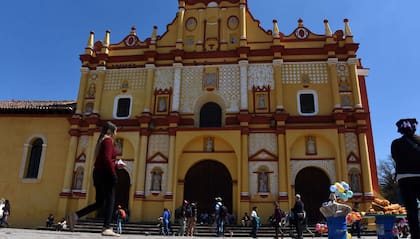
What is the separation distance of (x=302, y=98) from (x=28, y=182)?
17.6 metres

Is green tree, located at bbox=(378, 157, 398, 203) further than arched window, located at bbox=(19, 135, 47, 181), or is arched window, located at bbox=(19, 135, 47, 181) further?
green tree, located at bbox=(378, 157, 398, 203)

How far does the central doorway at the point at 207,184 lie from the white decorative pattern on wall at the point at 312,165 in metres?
3.59

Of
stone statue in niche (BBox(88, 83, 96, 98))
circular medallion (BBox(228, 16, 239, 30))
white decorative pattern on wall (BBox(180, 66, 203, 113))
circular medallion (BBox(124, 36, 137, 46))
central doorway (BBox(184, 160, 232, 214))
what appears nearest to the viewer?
central doorway (BBox(184, 160, 232, 214))

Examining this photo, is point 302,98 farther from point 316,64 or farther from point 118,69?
point 118,69

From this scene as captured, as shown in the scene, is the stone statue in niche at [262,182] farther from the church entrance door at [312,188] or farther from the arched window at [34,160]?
the arched window at [34,160]

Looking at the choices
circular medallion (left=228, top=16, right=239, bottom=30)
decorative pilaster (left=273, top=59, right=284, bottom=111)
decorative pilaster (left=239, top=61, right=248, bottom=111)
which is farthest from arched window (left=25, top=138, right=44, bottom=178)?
decorative pilaster (left=273, top=59, right=284, bottom=111)

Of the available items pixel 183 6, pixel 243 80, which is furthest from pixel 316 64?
pixel 183 6

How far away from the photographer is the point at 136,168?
65.2 feet

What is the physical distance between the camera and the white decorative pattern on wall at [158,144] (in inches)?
795

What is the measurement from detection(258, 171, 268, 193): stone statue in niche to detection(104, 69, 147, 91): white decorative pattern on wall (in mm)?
9554

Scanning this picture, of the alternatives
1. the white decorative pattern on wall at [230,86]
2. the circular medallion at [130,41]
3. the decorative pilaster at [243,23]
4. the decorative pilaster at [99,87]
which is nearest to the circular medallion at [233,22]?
the decorative pilaster at [243,23]

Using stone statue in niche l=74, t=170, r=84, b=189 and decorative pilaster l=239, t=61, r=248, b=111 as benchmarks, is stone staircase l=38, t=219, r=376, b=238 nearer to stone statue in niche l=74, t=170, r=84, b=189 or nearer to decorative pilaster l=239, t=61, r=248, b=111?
stone statue in niche l=74, t=170, r=84, b=189

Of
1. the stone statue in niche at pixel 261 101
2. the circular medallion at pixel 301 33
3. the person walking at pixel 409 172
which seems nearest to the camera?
the person walking at pixel 409 172

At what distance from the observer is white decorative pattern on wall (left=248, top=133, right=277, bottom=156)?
19516 millimetres
